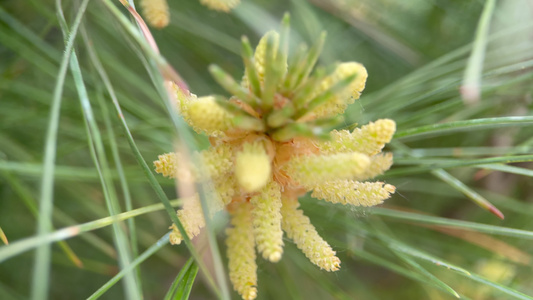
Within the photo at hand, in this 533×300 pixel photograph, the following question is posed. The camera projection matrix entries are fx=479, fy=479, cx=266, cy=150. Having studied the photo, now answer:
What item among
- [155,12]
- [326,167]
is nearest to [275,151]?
[326,167]

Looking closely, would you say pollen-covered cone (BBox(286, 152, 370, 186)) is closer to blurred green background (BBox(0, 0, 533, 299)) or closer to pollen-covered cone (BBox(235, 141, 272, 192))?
pollen-covered cone (BBox(235, 141, 272, 192))

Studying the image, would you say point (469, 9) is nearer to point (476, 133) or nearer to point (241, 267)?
point (476, 133)

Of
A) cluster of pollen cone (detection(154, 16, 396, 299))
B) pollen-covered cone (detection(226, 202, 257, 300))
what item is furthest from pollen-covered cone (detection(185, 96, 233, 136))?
pollen-covered cone (detection(226, 202, 257, 300))

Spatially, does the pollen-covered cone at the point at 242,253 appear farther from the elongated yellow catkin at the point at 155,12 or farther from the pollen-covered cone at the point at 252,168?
the elongated yellow catkin at the point at 155,12

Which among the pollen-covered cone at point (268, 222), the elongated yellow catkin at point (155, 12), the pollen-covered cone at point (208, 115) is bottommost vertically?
the pollen-covered cone at point (268, 222)

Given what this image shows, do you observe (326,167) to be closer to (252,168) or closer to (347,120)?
(252,168)

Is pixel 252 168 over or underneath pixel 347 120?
underneath

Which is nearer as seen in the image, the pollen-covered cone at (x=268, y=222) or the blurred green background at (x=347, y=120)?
A: the pollen-covered cone at (x=268, y=222)

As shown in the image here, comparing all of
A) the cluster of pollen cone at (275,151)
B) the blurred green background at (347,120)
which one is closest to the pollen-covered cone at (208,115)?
the cluster of pollen cone at (275,151)

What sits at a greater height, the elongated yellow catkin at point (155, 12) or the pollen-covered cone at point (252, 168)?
the elongated yellow catkin at point (155, 12)
